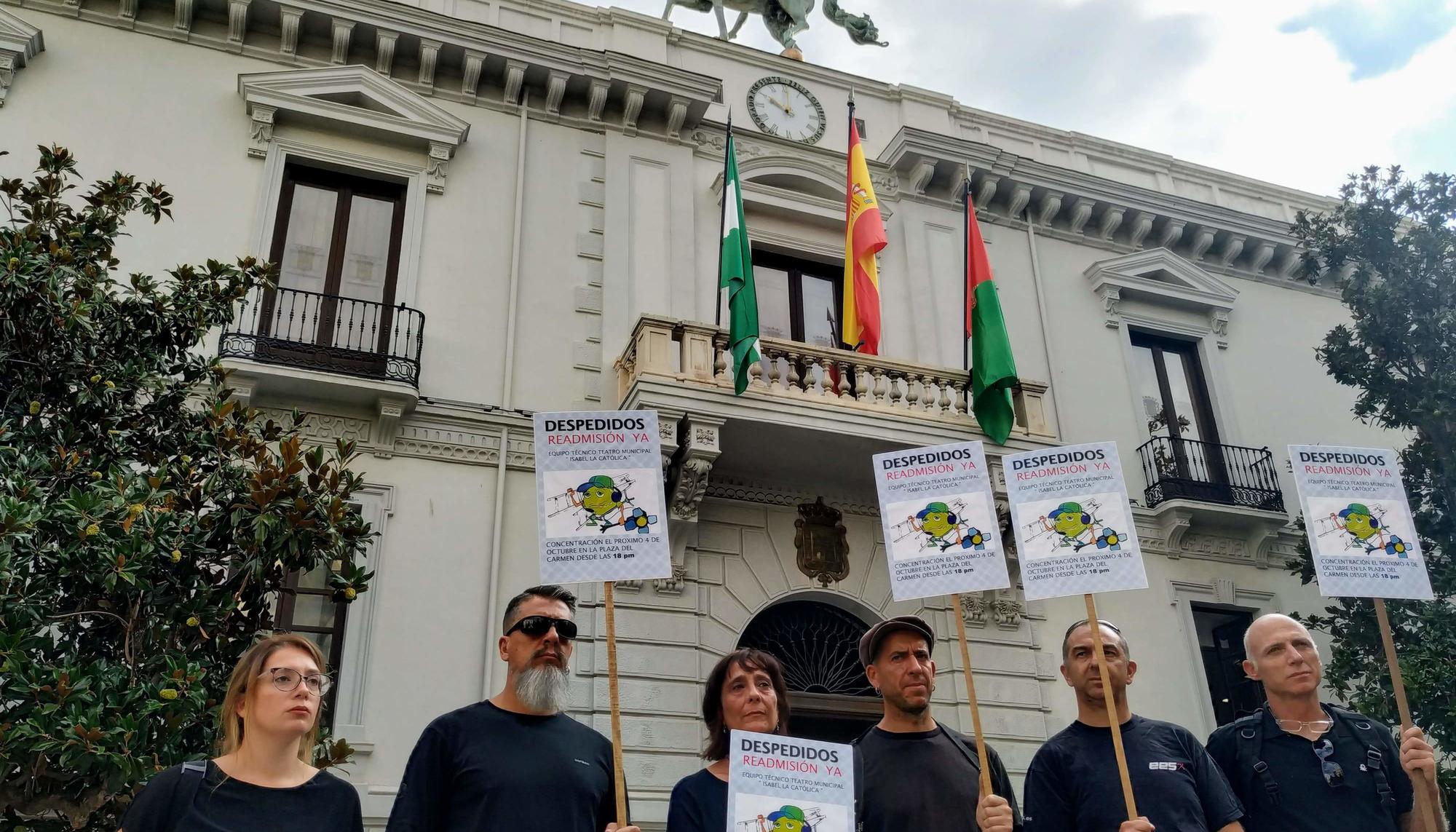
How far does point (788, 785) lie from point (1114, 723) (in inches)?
52.2

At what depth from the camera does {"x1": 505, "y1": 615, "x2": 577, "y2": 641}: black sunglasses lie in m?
4.11

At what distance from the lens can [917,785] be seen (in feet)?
14.1

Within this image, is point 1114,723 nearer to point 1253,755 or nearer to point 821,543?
point 1253,755

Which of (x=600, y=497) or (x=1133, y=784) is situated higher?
(x=600, y=497)

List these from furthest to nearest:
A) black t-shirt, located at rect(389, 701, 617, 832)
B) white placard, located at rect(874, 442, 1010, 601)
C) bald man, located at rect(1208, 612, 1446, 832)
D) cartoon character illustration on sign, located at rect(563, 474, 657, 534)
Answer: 1. white placard, located at rect(874, 442, 1010, 601)
2. cartoon character illustration on sign, located at rect(563, 474, 657, 534)
3. bald man, located at rect(1208, 612, 1446, 832)
4. black t-shirt, located at rect(389, 701, 617, 832)

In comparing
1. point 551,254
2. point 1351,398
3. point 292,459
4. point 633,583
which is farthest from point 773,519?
point 1351,398

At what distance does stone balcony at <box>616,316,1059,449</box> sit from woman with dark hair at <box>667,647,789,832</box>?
16.6ft

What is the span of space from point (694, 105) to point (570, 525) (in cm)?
832

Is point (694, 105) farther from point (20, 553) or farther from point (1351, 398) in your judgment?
point (1351, 398)

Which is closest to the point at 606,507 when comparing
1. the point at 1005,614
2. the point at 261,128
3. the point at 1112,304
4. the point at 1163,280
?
the point at 1005,614

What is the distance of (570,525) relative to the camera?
4.74 metres

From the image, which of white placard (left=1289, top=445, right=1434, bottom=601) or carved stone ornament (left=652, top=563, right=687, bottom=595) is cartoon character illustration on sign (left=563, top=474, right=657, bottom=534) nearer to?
white placard (left=1289, top=445, right=1434, bottom=601)

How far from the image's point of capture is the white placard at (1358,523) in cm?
541

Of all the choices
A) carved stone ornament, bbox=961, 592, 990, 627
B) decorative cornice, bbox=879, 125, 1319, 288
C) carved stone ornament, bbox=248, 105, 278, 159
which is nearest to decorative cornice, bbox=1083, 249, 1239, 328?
decorative cornice, bbox=879, 125, 1319, 288
